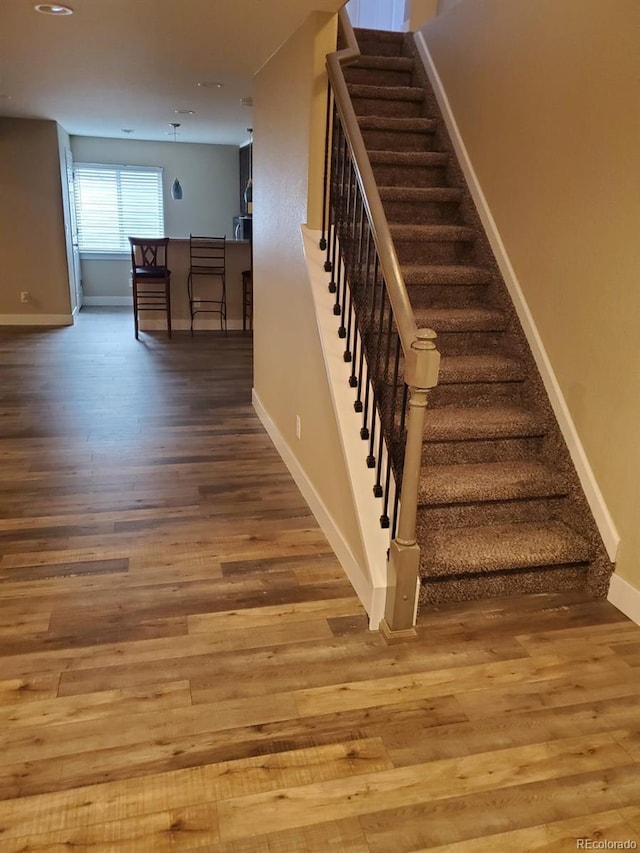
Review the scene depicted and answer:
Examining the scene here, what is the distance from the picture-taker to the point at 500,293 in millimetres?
3281

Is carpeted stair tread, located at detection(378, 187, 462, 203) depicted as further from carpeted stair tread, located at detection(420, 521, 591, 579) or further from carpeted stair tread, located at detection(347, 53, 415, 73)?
carpeted stair tread, located at detection(420, 521, 591, 579)

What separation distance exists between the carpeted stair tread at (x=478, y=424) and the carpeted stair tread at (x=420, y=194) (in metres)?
1.38

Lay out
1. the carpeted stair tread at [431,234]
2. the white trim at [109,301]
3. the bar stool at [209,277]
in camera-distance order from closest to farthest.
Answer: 1. the carpeted stair tread at [431,234]
2. the bar stool at [209,277]
3. the white trim at [109,301]

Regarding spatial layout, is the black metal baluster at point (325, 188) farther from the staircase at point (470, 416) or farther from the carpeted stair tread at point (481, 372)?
the carpeted stair tread at point (481, 372)

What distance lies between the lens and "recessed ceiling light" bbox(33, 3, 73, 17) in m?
3.10

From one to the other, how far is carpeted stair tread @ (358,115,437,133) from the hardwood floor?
2.35 m

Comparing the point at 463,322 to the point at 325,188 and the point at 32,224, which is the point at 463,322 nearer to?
the point at 325,188

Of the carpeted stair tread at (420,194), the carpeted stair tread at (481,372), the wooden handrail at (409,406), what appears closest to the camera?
the wooden handrail at (409,406)

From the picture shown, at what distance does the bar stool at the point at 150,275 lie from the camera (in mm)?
7555

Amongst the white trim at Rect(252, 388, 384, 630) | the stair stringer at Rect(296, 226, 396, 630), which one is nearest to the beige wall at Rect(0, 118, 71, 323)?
the white trim at Rect(252, 388, 384, 630)

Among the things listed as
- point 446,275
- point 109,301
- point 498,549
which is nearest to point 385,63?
point 446,275

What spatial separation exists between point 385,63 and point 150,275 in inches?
160

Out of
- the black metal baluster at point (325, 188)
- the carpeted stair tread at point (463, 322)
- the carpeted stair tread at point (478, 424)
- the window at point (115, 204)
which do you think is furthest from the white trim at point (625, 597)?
the window at point (115, 204)

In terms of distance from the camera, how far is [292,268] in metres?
3.57
